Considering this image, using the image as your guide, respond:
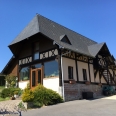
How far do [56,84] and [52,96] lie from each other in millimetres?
1812

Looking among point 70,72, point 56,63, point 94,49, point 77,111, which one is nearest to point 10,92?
point 56,63

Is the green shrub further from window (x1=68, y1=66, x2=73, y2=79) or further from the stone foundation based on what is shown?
window (x1=68, y1=66, x2=73, y2=79)

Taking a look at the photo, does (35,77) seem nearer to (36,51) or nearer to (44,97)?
(36,51)

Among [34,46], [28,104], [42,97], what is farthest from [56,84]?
[34,46]

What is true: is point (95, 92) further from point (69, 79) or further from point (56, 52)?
point (56, 52)

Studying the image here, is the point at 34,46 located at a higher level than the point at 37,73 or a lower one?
higher

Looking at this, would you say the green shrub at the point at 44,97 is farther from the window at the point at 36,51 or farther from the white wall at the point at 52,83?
the window at the point at 36,51

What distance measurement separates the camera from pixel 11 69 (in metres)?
19.0

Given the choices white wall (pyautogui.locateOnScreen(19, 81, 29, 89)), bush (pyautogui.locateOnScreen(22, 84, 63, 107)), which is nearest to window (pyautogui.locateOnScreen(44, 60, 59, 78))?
bush (pyautogui.locateOnScreen(22, 84, 63, 107))

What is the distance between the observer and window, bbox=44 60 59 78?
13.7 m

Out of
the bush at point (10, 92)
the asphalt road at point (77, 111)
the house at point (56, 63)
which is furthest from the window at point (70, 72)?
the bush at point (10, 92)

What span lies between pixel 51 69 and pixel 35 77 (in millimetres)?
2234

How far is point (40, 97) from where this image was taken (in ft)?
36.2

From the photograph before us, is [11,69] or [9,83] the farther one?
[11,69]
